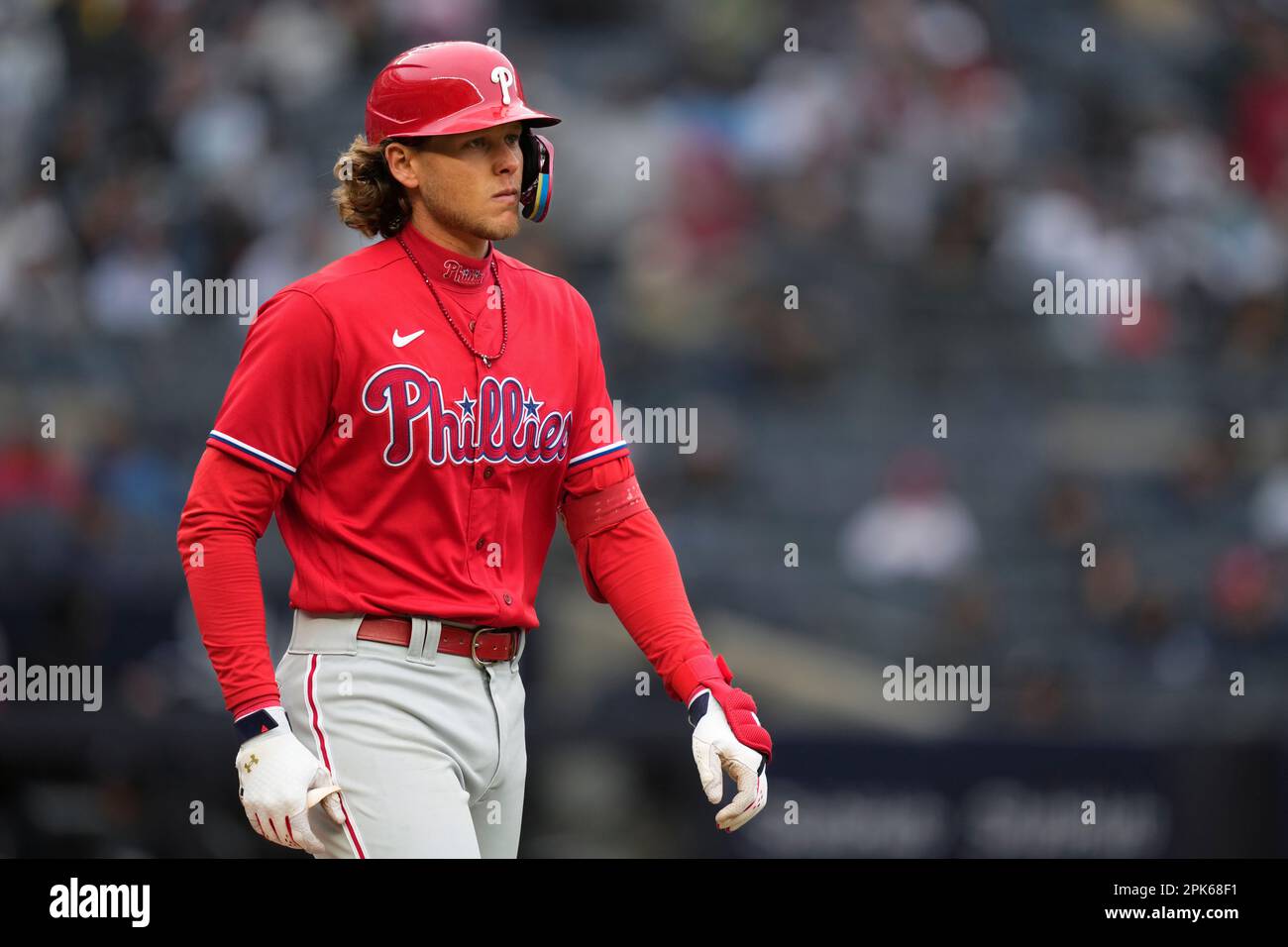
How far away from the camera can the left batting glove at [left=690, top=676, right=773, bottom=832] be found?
113 inches

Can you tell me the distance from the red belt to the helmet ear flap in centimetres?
74

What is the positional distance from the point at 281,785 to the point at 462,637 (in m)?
0.43

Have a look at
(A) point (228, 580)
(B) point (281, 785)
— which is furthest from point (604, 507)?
(B) point (281, 785)

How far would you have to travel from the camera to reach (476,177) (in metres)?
3.04


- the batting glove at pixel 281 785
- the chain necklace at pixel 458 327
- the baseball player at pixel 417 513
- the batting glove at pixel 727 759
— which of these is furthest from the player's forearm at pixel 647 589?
the batting glove at pixel 281 785

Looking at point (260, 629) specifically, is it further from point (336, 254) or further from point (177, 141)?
point (177, 141)

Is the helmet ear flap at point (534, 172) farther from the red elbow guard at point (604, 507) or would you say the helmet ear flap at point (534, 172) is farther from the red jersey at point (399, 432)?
the red elbow guard at point (604, 507)

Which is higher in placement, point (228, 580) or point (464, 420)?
point (464, 420)

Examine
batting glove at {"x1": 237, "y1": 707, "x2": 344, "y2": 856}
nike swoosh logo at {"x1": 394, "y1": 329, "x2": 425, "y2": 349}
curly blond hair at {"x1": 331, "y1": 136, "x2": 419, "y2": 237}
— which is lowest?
batting glove at {"x1": 237, "y1": 707, "x2": 344, "y2": 856}

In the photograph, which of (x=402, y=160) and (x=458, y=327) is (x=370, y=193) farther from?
(x=458, y=327)

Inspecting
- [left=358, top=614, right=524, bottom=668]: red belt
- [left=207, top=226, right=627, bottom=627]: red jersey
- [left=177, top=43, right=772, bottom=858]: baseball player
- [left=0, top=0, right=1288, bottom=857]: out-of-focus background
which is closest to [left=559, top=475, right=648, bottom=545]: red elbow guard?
[left=177, top=43, right=772, bottom=858]: baseball player

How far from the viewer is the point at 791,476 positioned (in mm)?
8055

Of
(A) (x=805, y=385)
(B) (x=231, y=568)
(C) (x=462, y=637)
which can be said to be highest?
(A) (x=805, y=385)

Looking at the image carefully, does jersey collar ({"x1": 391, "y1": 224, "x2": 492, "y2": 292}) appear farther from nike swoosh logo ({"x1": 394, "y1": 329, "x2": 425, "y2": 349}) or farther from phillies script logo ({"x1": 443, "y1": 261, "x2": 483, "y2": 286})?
nike swoosh logo ({"x1": 394, "y1": 329, "x2": 425, "y2": 349})
